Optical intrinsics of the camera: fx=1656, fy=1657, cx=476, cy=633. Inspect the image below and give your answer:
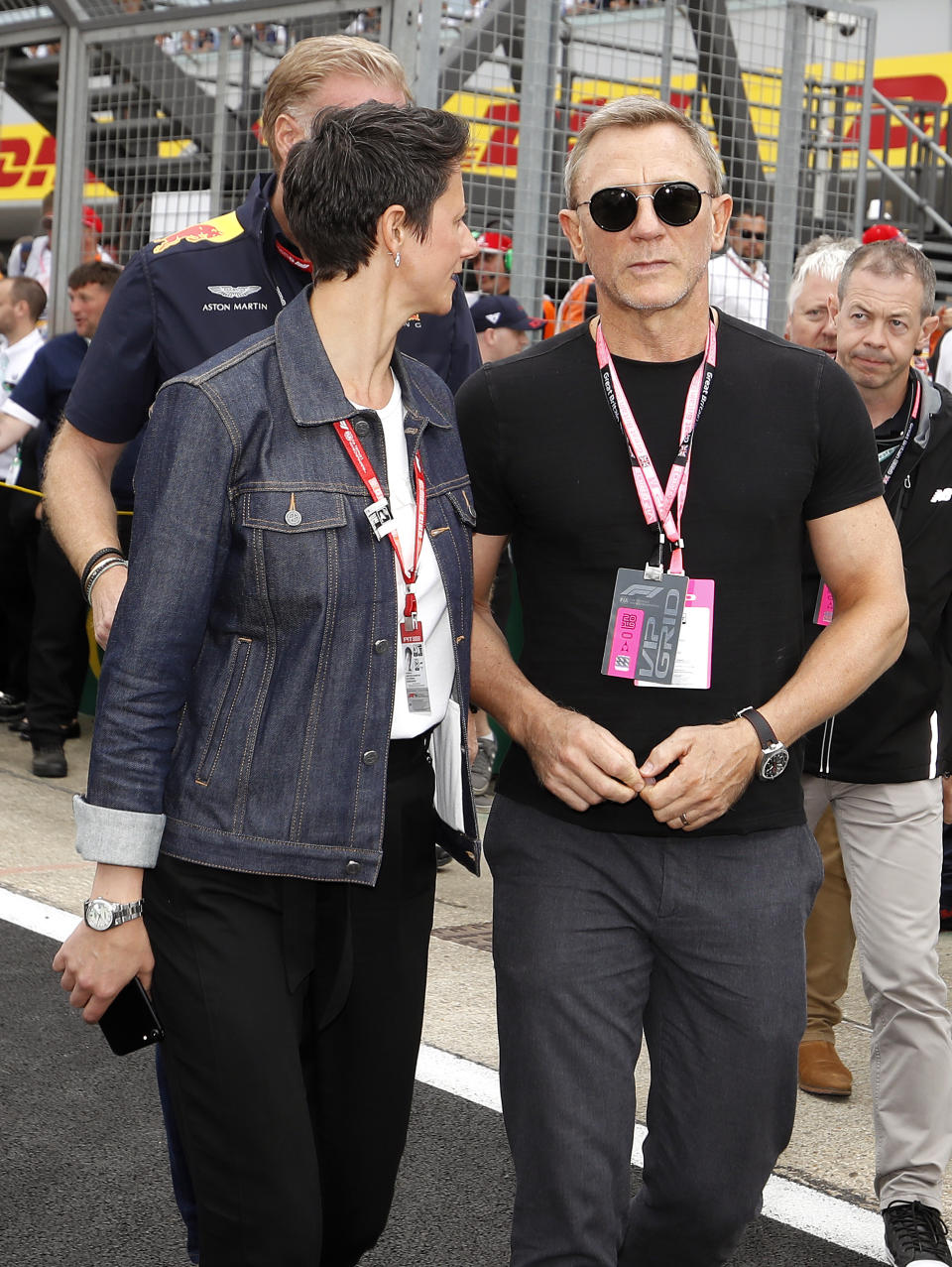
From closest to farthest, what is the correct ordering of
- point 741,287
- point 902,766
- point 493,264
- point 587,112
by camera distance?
point 902,766 < point 587,112 < point 741,287 < point 493,264

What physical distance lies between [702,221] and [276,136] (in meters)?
0.86

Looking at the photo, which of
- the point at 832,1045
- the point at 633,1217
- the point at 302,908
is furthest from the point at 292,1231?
the point at 832,1045

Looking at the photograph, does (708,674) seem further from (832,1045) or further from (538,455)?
(832,1045)

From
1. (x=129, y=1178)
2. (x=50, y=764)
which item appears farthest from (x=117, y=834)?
(x=50, y=764)

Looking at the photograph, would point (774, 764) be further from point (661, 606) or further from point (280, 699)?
point (280, 699)

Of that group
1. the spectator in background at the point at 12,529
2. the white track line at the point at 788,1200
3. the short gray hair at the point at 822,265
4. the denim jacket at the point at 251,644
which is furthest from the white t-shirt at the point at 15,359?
the denim jacket at the point at 251,644

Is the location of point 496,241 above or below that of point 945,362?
above

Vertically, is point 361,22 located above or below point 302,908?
above

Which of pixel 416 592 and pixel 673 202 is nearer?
pixel 416 592

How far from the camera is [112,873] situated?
2.33 m

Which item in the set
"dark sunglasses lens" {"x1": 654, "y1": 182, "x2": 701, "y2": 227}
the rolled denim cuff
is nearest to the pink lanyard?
"dark sunglasses lens" {"x1": 654, "y1": 182, "x2": 701, "y2": 227}

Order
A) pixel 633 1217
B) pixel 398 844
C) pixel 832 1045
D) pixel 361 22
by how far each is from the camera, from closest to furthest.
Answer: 1. pixel 398 844
2. pixel 633 1217
3. pixel 832 1045
4. pixel 361 22

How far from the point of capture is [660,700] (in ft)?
8.74

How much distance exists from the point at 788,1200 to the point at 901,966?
57 centimetres
